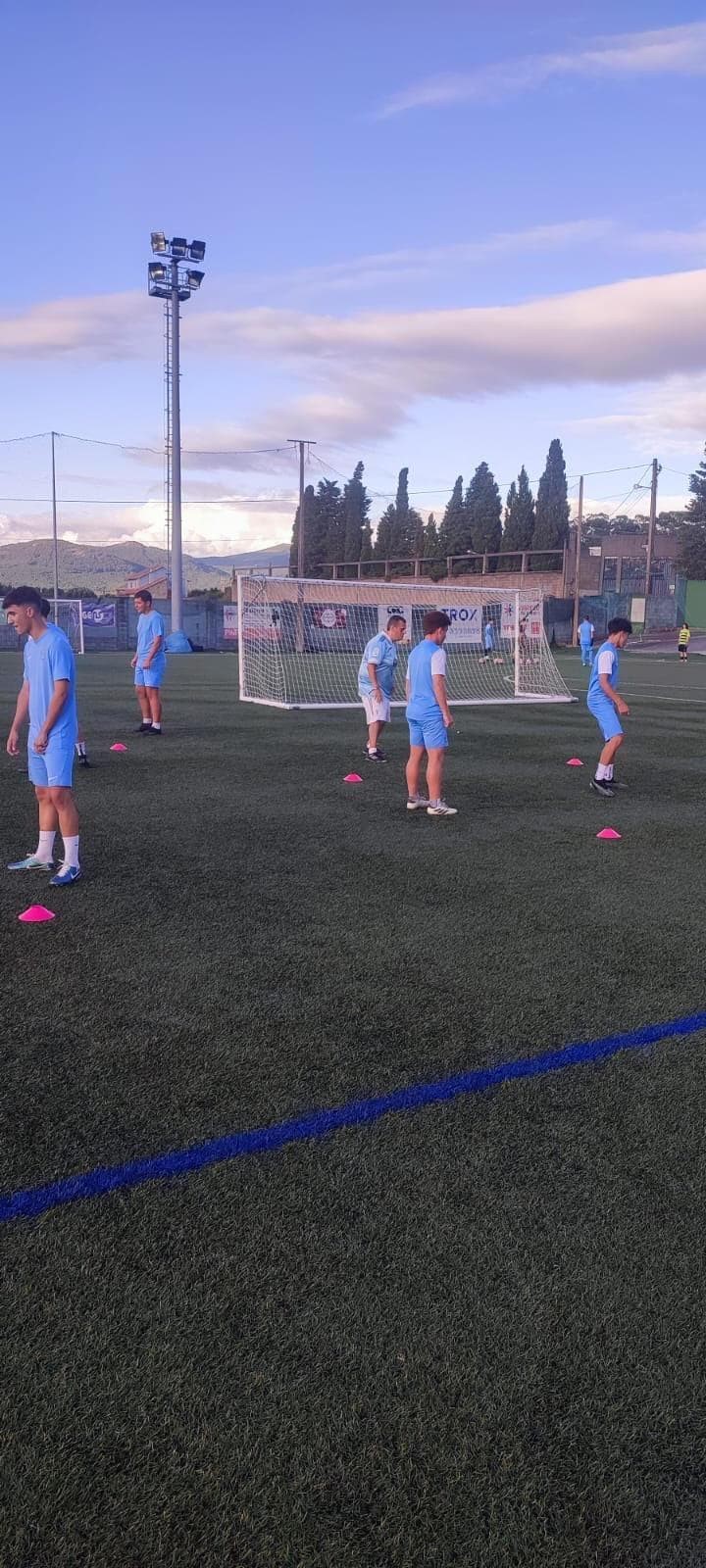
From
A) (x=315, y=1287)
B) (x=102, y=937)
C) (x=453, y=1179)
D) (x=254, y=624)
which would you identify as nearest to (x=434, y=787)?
(x=102, y=937)

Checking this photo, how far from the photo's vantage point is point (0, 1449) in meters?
2.48

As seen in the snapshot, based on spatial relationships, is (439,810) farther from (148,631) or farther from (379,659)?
(148,631)

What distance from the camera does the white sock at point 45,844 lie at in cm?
772

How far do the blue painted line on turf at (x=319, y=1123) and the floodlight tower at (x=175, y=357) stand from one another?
141 feet

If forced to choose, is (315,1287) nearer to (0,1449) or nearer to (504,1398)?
(504,1398)

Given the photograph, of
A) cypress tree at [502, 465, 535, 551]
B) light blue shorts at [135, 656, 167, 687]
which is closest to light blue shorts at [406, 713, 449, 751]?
light blue shorts at [135, 656, 167, 687]

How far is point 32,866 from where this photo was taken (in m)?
7.82

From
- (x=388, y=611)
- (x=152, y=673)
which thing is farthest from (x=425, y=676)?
(x=388, y=611)

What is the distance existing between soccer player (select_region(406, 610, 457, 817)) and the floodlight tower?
3734 centimetres

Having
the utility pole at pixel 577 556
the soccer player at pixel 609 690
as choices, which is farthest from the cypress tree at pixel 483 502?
the soccer player at pixel 609 690

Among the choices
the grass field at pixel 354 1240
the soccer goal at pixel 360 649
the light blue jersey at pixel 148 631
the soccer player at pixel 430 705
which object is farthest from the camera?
the soccer goal at pixel 360 649

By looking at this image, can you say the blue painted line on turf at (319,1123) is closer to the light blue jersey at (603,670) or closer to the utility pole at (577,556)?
the light blue jersey at (603,670)

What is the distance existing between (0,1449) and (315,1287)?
94 centimetres

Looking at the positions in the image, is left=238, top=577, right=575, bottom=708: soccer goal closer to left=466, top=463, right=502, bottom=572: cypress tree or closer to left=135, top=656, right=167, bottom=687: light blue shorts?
left=135, top=656, right=167, bottom=687: light blue shorts
